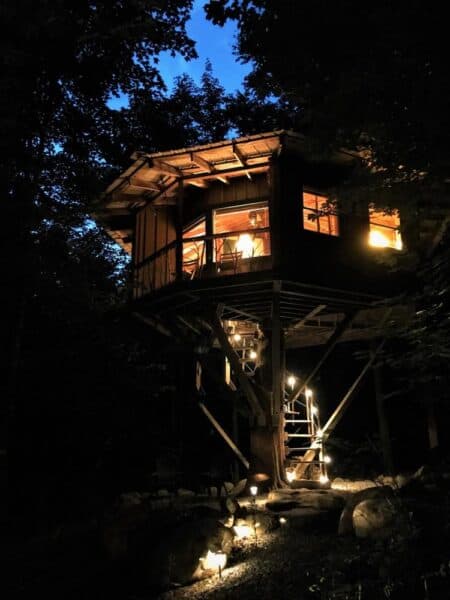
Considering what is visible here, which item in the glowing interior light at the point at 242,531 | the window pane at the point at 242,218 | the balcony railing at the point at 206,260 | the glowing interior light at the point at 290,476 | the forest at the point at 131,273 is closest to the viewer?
the forest at the point at 131,273

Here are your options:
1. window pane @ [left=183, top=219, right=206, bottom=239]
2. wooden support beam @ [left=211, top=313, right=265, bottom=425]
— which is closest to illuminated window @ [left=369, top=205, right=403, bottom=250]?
window pane @ [left=183, top=219, right=206, bottom=239]

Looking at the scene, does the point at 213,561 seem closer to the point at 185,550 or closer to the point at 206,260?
the point at 185,550

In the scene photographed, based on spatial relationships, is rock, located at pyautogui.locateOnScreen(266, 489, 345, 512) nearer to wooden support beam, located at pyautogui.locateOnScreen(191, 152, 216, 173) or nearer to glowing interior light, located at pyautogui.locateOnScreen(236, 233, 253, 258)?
glowing interior light, located at pyautogui.locateOnScreen(236, 233, 253, 258)

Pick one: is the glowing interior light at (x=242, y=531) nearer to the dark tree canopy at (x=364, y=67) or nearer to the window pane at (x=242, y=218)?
the dark tree canopy at (x=364, y=67)

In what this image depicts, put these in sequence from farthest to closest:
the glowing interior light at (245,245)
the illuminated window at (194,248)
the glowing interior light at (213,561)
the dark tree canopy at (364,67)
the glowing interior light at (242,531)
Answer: the glowing interior light at (245,245)
the illuminated window at (194,248)
the glowing interior light at (242,531)
the glowing interior light at (213,561)
the dark tree canopy at (364,67)

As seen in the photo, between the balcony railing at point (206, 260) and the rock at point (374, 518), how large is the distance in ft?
17.7

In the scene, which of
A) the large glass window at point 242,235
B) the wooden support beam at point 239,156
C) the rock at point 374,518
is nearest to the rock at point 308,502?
the rock at point 374,518

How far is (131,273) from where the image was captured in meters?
13.2

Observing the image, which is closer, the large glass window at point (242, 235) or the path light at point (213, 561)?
the path light at point (213, 561)

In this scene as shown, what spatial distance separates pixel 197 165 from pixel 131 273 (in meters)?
3.58

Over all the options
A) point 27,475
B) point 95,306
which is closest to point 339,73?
point 95,306

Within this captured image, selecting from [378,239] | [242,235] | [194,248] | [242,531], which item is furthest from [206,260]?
[242,531]

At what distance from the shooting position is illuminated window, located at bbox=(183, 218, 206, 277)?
12237 mm

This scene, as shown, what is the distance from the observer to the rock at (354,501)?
7.08m
